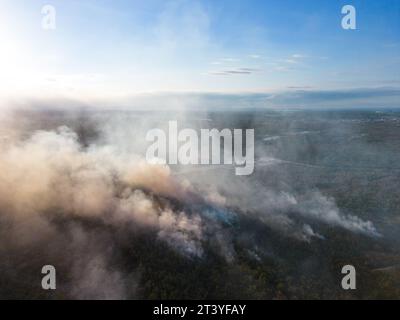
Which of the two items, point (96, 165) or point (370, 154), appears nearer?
point (96, 165)

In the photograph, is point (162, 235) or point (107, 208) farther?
point (107, 208)

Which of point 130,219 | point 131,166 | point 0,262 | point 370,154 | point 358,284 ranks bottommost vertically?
point 358,284

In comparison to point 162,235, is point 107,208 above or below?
above

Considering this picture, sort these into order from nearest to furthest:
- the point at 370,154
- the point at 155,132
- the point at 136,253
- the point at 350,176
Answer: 1. the point at 136,253
2. the point at 350,176
3. the point at 155,132
4. the point at 370,154

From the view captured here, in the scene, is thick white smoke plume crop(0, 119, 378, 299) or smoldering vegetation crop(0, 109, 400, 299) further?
thick white smoke plume crop(0, 119, 378, 299)

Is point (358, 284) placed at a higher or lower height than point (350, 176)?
lower

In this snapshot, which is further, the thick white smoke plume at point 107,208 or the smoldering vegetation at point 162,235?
the thick white smoke plume at point 107,208
